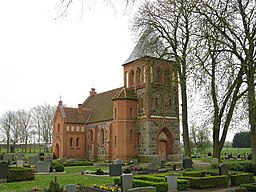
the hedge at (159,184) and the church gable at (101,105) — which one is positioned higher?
the church gable at (101,105)

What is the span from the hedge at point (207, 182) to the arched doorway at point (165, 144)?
19.2 meters

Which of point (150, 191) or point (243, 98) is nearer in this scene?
point (150, 191)

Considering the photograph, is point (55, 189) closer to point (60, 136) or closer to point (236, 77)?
point (236, 77)

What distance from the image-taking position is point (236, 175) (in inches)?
607

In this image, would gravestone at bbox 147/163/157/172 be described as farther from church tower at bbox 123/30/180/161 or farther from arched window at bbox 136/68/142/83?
arched window at bbox 136/68/142/83

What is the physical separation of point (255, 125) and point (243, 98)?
92.0 inches

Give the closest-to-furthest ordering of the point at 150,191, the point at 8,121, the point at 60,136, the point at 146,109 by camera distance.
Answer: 1. the point at 150,191
2. the point at 146,109
3. the point at 60,136
4. the point at 8,121

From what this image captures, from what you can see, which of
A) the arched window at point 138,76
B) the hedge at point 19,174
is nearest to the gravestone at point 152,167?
the hedge at point 19,174

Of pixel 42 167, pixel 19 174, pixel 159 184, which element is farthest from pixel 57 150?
pixel 159 184

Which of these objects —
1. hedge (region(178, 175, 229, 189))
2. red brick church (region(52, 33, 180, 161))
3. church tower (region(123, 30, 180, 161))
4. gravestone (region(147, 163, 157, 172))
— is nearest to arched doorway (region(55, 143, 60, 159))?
red brick church (region(52, 33, 180, 161))

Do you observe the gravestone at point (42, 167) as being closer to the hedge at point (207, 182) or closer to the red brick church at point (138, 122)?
the red brick church at point (138, 122)

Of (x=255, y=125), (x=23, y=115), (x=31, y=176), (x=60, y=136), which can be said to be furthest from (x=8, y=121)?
(x=255, y=125)

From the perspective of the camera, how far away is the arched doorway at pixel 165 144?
3431 centimetres

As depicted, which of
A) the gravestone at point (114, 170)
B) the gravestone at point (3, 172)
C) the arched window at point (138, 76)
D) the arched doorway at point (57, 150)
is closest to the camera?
the gravestone at point (3, 172)
